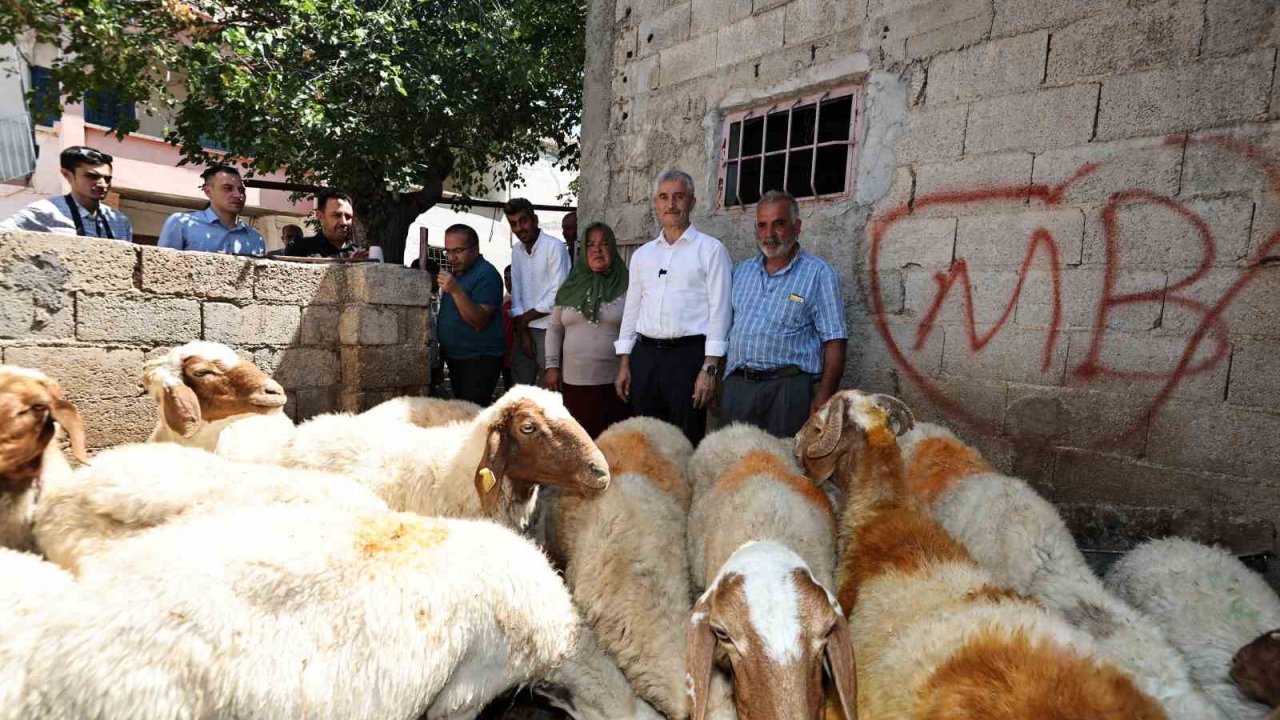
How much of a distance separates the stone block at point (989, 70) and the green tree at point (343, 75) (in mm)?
6992

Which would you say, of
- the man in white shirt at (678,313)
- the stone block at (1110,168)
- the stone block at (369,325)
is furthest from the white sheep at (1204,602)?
the stone block at (369,325)

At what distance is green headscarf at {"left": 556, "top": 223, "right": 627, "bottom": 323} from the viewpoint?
4.62 metres

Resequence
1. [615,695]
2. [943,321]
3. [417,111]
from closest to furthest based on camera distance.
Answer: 1. [615,695]
2. [943,321]
3. [417,111]

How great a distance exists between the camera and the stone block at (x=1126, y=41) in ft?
11.0

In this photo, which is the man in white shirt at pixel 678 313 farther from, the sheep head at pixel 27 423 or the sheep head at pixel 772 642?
the sheep head at pixel 27 423

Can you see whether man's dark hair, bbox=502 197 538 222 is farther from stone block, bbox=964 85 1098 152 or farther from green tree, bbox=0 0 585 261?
green tree, bbox=0 0 585 261

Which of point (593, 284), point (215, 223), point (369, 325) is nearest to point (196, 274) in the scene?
point (215, 223)

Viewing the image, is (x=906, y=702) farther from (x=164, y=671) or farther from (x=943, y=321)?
(x=943, y=321)

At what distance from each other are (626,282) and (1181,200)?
317cm

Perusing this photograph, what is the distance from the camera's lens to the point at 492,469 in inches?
109

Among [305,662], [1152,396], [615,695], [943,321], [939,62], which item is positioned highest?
[939,62]

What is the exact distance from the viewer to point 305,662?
5.10ft

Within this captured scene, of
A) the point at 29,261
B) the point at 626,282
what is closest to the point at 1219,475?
the point at 626,282

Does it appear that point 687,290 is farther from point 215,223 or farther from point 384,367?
point 215,223
